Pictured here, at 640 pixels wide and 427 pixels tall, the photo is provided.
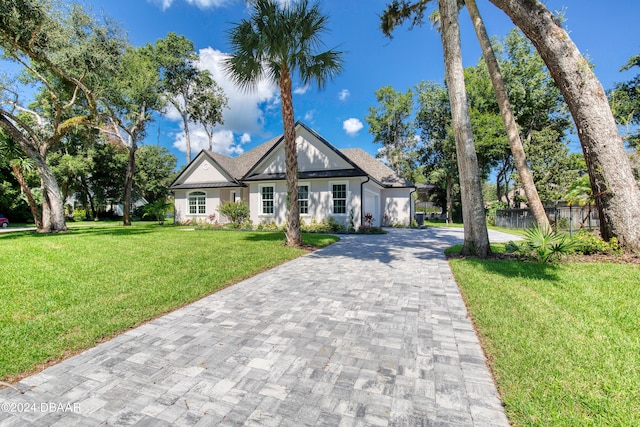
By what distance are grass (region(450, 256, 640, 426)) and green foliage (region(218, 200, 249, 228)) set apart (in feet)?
46.6

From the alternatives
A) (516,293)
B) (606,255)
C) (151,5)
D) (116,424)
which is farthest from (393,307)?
(151,5)

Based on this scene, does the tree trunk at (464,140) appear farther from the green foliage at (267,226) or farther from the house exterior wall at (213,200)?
the house exterior wall at (213,200)

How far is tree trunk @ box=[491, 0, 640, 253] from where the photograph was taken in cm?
648

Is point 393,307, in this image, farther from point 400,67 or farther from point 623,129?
point 623,129

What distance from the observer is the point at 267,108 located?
2127 cm

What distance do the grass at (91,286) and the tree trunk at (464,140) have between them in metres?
5.32

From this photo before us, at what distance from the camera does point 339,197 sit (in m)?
15.5

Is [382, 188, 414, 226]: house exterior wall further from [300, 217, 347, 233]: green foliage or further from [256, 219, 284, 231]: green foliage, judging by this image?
[256, 219, 284, 231]: green foliage

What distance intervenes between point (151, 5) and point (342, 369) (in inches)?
668

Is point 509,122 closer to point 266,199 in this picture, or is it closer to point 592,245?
point 592,245

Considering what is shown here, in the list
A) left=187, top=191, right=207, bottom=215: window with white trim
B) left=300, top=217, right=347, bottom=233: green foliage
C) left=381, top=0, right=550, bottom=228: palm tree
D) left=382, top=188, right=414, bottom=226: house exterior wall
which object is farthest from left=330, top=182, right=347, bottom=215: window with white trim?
left=187, top=191, right=207, bottom=215: window with white trim

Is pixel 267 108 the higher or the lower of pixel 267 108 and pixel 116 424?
the higher

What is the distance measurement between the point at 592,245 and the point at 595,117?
10.5 feet

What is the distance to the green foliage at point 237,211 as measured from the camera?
17.3 m
